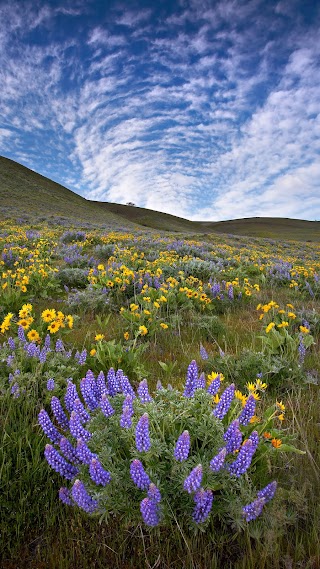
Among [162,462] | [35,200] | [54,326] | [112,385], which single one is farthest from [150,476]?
[35,200]

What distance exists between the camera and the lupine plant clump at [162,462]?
1.36 meters

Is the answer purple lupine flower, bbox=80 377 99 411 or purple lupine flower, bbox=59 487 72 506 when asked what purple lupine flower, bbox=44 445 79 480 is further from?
purple lupine flower, bbox=80 377 99 411

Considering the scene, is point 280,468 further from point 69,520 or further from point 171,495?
point 69,520

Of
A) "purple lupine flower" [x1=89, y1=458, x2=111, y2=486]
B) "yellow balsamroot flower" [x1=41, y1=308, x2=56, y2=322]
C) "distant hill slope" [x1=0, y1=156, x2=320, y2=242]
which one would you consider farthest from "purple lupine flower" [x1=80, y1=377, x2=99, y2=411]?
"distant hill slope" [x1=0, y1=156, x2=320, y2=242]

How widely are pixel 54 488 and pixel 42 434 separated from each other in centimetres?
33

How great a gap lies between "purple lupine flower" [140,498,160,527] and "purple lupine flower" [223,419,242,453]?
0.46m

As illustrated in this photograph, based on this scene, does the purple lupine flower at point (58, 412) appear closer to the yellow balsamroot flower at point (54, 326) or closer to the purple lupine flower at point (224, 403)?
the purple lupine flower at point (224, 403)

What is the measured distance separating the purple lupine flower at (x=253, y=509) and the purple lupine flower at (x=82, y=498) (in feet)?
2.23

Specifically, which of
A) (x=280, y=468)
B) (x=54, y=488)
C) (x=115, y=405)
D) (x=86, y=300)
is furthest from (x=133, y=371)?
(x=86, y=300)

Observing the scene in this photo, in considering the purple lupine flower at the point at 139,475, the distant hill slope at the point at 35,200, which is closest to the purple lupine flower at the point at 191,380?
the purple lupine flower at the point at 139,475

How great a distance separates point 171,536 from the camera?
1.40 m

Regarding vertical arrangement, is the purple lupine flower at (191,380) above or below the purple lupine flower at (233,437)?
above

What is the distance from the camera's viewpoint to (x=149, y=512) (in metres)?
1.29

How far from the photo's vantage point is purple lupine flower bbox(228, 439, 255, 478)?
142 centimetres
